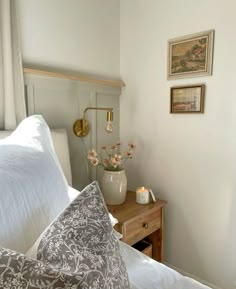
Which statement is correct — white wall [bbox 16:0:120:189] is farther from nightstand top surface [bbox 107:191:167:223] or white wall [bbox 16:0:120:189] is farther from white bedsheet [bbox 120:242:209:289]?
white bedsheet [bbox 120:242:209:289]

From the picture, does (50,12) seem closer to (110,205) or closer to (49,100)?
(49,100)

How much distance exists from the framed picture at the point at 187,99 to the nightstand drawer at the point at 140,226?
727 millimetres

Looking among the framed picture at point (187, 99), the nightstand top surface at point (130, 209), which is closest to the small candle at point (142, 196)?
the nightstand top surface at point (130, 209)

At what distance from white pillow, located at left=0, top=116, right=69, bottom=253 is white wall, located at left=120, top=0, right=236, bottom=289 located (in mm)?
1091

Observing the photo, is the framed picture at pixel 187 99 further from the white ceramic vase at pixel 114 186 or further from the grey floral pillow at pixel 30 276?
the grey floral pillow at pixel 30 276

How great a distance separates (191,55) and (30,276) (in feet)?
5.06

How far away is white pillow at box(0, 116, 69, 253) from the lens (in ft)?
1.95

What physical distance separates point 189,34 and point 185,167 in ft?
2.95

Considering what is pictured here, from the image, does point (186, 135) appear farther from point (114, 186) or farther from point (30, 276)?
point (30, 276)

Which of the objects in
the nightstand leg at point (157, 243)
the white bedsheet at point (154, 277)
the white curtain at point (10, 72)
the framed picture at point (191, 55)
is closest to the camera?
the white bedsheet at point (154, 277)

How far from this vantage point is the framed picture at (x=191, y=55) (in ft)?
4.83

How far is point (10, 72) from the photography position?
1247 millimetres

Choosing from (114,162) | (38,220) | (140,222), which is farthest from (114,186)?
(38,220)

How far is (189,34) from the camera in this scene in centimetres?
154
